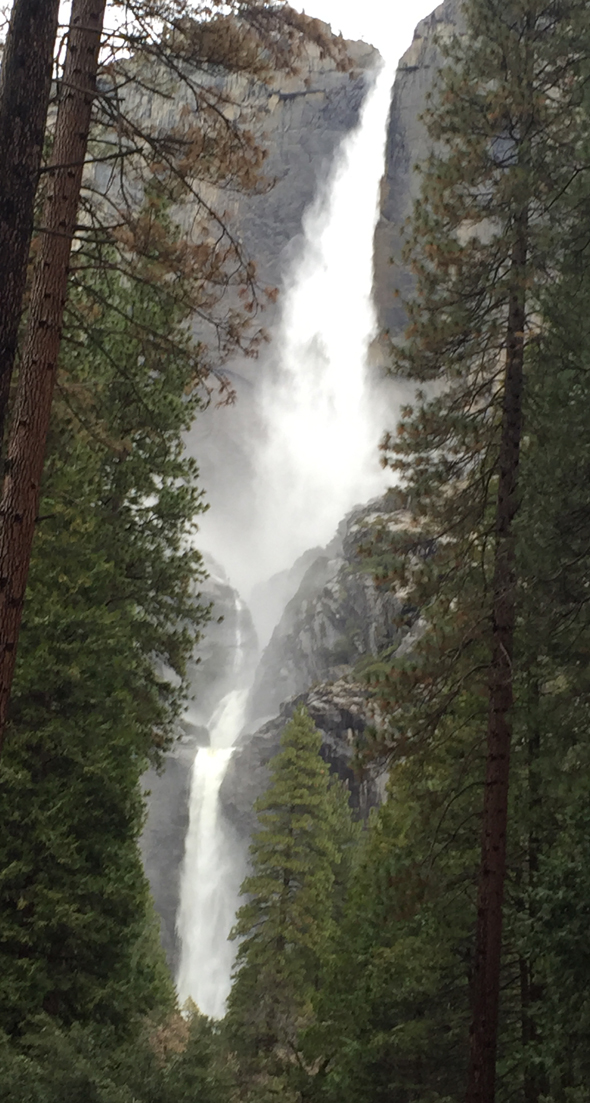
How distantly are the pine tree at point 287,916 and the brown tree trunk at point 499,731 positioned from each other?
10.7 m

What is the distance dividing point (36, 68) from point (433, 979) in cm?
978

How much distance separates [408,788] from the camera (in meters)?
11.8

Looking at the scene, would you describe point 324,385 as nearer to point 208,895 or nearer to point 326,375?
point 326,375

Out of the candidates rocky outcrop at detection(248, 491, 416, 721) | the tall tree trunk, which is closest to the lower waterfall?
rocky outcrop at detection(248, 491, 416, 721)

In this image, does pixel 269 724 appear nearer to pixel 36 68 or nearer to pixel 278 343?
pixel 36 68

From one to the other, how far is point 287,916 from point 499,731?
1361 cm

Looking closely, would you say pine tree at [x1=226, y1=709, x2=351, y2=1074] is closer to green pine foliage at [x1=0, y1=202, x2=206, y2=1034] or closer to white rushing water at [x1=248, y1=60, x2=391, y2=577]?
green pine foliage at [x1=0, y1=202, x2=206, y2=1034]

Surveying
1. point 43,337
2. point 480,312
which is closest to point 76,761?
point 43,337

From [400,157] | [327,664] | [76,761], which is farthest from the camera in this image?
[400,157]

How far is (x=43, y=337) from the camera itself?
219 inches

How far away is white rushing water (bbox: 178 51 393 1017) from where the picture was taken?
293 ft

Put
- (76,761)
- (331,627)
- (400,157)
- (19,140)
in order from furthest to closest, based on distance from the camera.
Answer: (400,157), (331,627), (76,761), (19,140)

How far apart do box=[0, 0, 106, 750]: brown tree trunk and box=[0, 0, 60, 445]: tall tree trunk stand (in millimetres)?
209

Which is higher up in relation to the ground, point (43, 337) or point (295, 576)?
point (295, 576)
